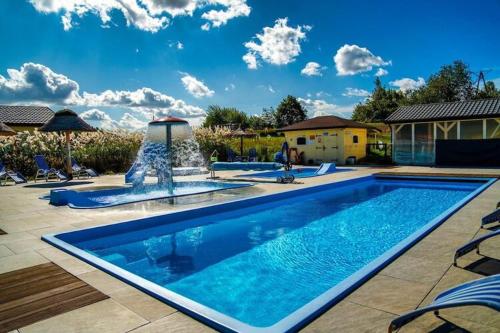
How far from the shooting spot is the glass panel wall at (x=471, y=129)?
667 inches

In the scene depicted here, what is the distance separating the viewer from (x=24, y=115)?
2658 centimetres

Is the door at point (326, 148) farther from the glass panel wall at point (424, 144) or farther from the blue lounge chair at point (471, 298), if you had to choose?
the blue lounge chair at point (471, 298)

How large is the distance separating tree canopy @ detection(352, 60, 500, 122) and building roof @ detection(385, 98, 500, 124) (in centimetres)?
2804

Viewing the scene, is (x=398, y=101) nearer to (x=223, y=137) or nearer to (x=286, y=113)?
(x=286, y=113)

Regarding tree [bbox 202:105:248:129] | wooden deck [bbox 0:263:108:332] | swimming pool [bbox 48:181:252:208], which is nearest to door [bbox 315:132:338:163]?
swimming pool [bbox 48:181:252:208]

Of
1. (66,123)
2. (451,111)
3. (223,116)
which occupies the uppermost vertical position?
(223,116)

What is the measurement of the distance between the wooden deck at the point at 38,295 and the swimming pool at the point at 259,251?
1.27ft

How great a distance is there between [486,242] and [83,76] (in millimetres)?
17612

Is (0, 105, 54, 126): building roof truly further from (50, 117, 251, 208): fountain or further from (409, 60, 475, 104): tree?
(409, 60, 475, 104): tree

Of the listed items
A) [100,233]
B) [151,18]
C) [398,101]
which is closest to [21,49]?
[151,18]

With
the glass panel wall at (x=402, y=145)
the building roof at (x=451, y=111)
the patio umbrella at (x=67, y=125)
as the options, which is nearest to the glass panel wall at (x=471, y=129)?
the building roof at (x=451, y=111)

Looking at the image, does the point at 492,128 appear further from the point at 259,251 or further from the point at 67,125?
the point at 67,125

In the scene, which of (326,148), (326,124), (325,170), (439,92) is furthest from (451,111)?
(439,92)

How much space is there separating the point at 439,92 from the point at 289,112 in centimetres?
2441
